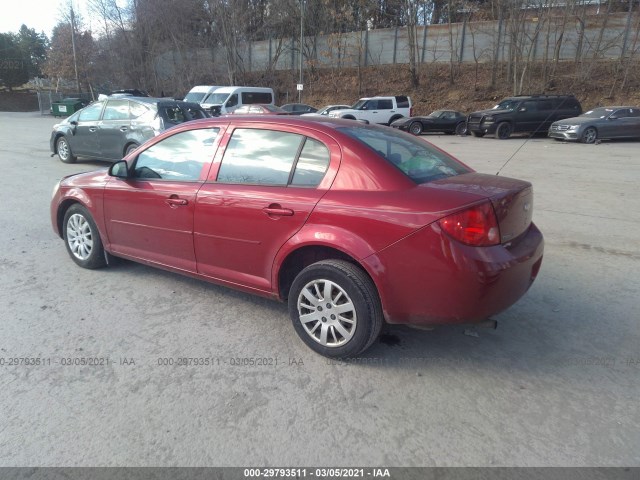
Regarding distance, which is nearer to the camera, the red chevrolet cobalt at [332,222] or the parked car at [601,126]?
the red chevrolet cobalt at [332,222]

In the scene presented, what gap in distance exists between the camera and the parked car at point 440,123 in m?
24.3

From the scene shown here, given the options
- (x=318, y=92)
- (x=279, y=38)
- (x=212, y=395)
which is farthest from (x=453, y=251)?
(x=279, y=38)

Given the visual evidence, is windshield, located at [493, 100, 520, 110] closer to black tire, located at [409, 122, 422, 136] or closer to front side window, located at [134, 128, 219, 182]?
black tire, located at [409, 122, 422, 136]

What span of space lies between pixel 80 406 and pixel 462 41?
38286mm

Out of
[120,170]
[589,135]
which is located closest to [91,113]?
[120,170]

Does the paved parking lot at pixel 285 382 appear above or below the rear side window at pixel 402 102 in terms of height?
below

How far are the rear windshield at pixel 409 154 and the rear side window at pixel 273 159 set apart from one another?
309 millimetres

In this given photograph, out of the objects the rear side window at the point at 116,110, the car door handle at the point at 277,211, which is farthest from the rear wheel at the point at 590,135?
the car door handle at the point at 277,211

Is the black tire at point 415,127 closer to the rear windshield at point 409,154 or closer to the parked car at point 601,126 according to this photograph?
the parked car at point 601,126

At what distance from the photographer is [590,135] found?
19.4 metres

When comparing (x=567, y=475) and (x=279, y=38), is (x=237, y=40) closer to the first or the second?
(x=279, y=38)

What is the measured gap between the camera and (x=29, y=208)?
721 cm

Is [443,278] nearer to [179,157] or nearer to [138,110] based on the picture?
[179,157]

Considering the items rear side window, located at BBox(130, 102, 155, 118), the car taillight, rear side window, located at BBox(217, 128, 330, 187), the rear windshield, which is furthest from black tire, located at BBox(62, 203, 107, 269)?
rear side window, located at BBox(130, 102, 155, 118)
